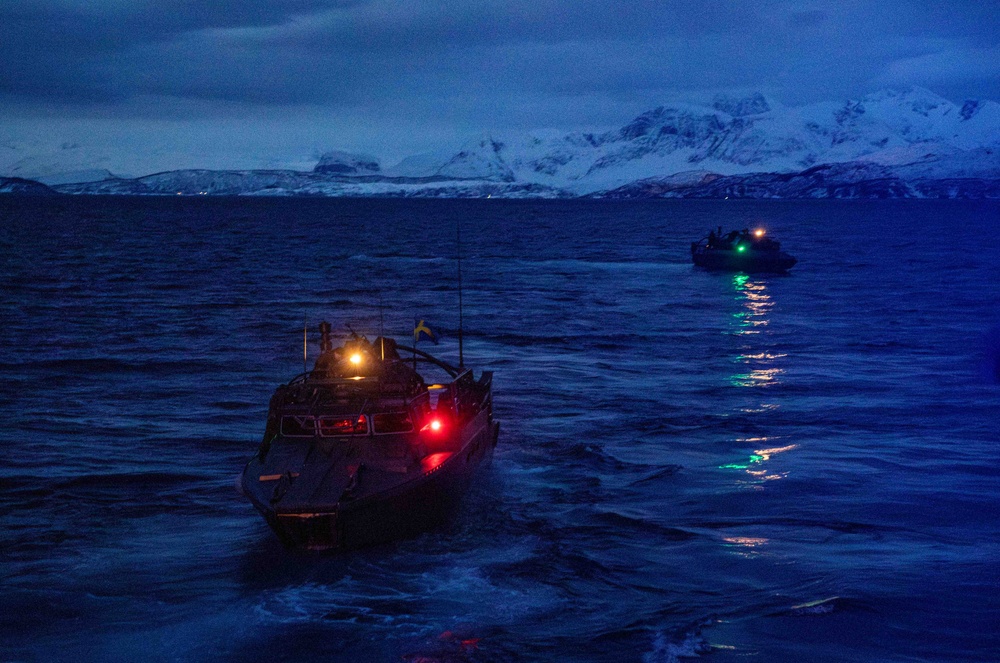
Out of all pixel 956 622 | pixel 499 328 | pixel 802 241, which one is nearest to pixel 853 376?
pixel 499 328

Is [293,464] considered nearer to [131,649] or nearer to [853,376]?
[131,649]

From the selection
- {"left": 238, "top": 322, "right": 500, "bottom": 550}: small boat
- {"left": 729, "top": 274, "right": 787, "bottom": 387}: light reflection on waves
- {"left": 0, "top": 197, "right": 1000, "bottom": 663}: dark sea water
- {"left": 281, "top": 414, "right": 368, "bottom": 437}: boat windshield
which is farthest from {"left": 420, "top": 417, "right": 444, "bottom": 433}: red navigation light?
{"left": 729, "top": 274, "right": 787, "bottom": 387}: light reflection on waves

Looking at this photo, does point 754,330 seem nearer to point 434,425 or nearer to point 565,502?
point 565,502

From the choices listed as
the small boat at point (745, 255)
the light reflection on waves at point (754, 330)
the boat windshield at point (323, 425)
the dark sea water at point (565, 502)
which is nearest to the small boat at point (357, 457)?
the boat windshield at point (323, 425)

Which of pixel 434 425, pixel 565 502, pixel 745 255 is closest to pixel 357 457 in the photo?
pixel 434 425

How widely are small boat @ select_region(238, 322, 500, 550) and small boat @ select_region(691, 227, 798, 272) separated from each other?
6962cm

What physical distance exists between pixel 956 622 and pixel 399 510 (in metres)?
9.68

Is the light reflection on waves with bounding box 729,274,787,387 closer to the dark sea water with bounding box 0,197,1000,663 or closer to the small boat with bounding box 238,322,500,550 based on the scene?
the dark sea water with bounding box 0,197,1000,663

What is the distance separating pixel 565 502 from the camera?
79.6ft

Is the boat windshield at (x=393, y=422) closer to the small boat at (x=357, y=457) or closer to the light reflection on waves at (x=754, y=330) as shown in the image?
the small boat at (x=357, y=457)

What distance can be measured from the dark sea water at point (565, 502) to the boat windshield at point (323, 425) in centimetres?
231

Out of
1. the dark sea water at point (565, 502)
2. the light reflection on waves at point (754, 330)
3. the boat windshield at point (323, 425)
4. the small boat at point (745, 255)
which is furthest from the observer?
the small boat at point (745, 255)

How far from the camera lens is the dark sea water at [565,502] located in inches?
683

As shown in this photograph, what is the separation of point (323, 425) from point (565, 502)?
235 inches
